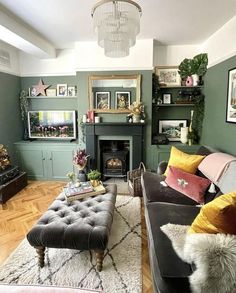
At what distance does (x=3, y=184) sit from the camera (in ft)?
10.6

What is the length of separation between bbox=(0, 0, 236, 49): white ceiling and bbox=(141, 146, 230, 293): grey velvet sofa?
1.76m

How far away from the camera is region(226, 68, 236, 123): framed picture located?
264 cm

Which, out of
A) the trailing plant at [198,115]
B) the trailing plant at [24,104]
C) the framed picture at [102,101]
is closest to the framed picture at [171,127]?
the trailing plant at [198,115]

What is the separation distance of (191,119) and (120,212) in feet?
7.54

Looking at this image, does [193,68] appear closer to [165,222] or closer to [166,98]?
[166,98]

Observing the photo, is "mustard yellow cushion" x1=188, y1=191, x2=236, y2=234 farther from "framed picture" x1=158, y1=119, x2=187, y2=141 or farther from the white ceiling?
"framed picture" x1=158, y1=119, x2=187, y2=141

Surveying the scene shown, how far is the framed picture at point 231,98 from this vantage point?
264cm

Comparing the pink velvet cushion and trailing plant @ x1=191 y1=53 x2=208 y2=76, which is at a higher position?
trailing plant @ x1=191 y1=53 x2=208 y2=76

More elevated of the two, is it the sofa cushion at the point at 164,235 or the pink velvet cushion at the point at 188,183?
the pink velvet cushion at the point at 188,183

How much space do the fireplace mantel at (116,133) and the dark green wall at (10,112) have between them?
1.51 metres

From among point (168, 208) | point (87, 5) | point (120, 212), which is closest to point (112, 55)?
point (87, 5)

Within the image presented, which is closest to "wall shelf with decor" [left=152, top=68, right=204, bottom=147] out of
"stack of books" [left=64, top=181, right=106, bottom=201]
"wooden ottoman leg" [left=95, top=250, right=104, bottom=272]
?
"stack of books" [left=64, top=181, right=106, bottom=201]

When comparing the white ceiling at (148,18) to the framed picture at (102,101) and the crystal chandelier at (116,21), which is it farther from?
the framed picture at (102,101)

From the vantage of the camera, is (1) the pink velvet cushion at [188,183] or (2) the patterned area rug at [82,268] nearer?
(2) the patterned area rug at [82,268]
